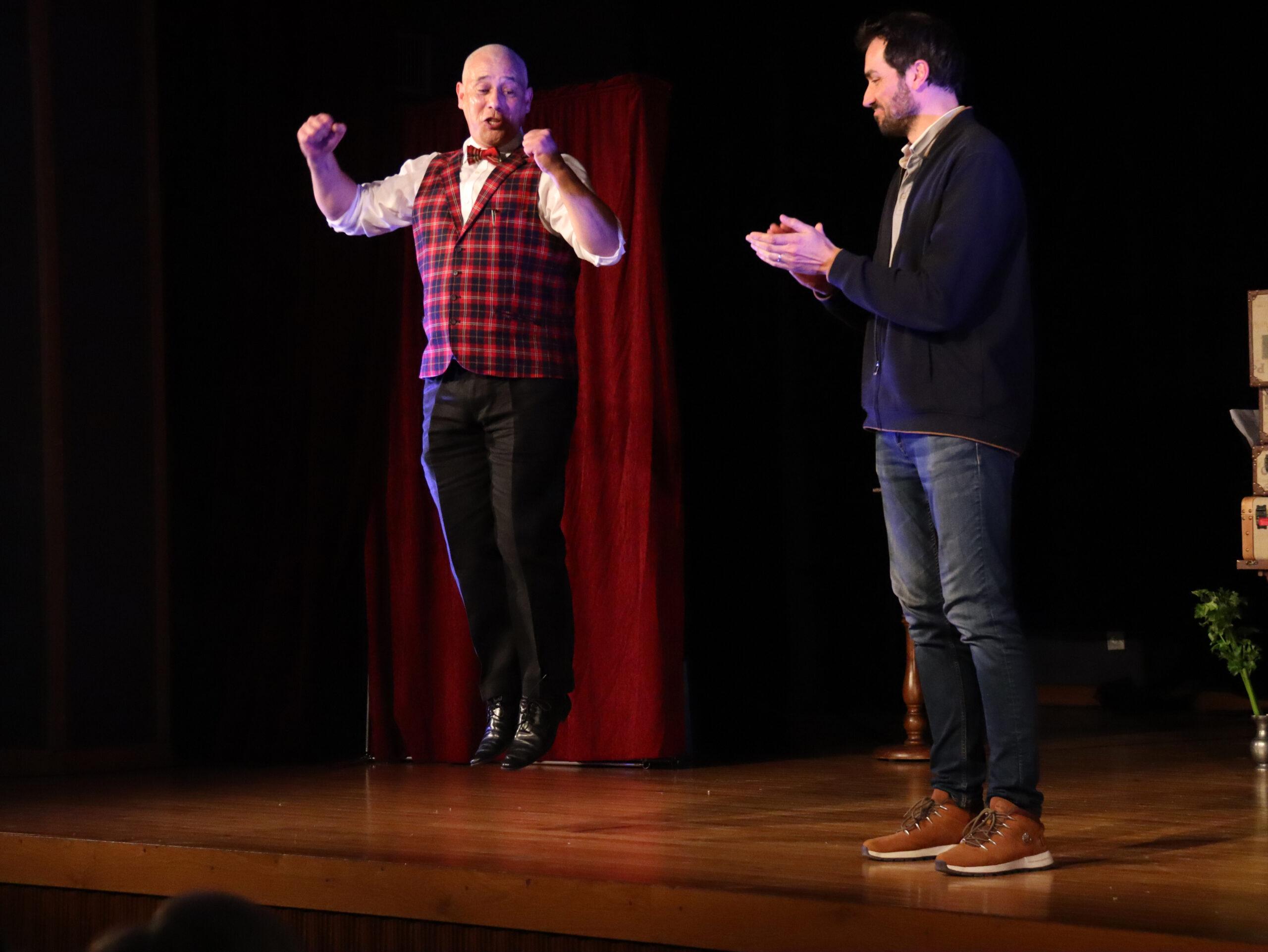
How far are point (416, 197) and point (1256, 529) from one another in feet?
11.0

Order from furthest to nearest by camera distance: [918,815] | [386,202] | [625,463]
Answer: [625,463]
[386,202]
[918,815]

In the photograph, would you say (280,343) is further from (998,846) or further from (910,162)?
(998,846)

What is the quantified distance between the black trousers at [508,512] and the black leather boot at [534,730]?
0.06 feet

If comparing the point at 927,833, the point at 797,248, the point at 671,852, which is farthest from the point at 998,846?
the point at 797,248

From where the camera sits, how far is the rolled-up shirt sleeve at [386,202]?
10.6 ft

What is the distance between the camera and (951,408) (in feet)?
8.82

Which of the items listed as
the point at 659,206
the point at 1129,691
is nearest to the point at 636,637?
the point at 659,206

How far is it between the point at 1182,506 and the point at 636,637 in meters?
3.85

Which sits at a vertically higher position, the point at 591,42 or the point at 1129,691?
the point at 591,42

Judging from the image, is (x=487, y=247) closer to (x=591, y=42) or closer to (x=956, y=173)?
(x=956, y=173)

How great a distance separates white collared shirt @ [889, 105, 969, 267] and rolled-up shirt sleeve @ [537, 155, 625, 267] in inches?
20.3

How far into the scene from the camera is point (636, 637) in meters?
4.95

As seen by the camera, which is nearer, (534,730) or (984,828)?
(984,828)

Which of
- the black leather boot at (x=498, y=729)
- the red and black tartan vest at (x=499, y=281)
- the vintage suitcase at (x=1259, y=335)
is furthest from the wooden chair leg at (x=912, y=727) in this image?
the red and black tartan vest at (x=499, y=281)
